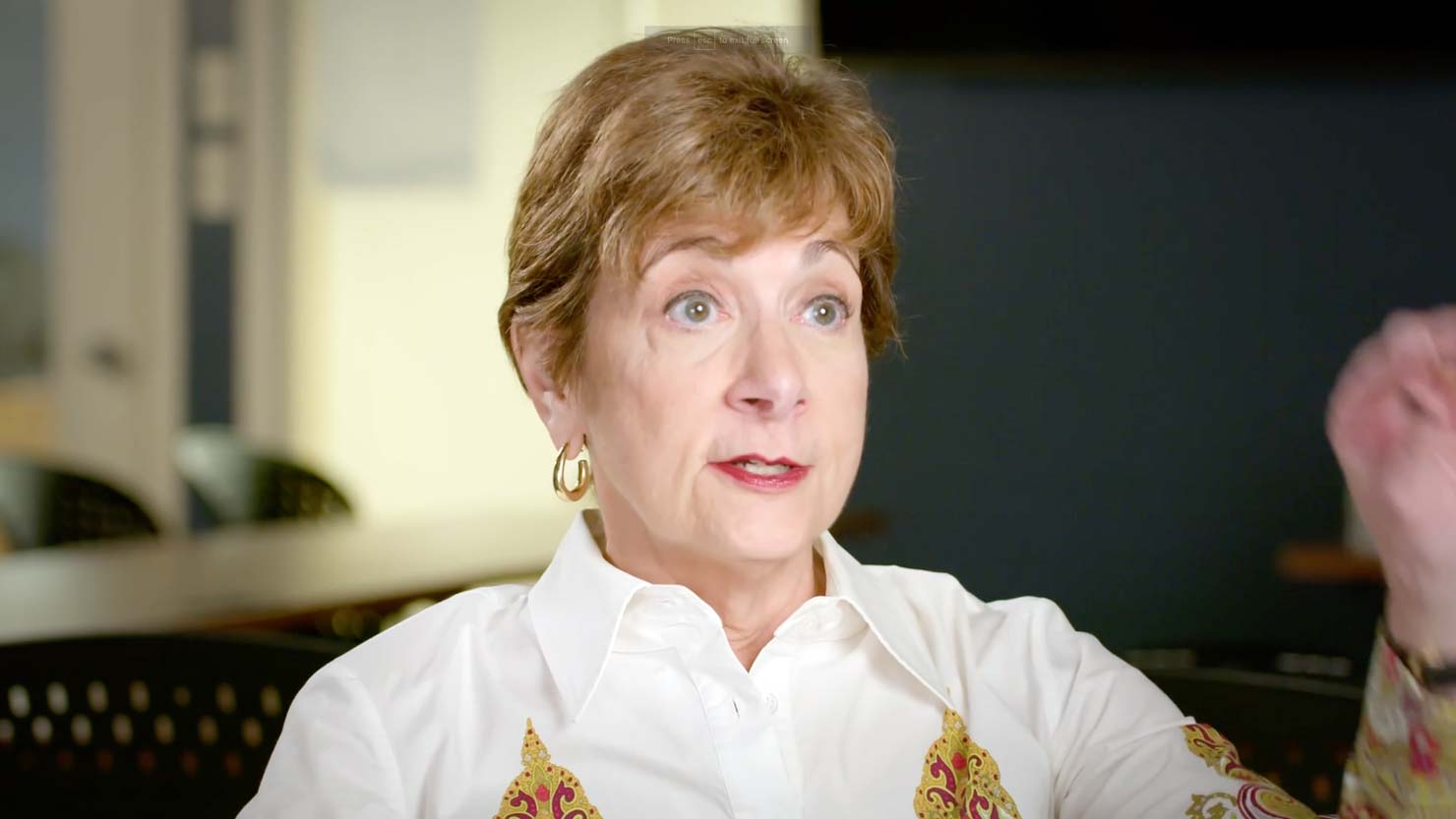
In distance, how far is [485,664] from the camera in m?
0.51

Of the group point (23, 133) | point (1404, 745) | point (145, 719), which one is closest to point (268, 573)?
point (145, 719)

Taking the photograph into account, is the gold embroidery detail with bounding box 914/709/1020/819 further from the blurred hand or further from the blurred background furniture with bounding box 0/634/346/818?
the blurred background furniture with bounding box 0/634/346/818

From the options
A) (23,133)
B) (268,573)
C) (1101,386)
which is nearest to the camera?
(1101,386)

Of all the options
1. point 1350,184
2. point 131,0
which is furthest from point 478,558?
point 131,0

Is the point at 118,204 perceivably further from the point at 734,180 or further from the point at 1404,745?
the point at 1404,745

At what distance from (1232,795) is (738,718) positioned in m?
0.15

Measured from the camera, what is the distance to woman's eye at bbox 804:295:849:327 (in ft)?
1.46

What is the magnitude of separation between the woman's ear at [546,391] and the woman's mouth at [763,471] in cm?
6

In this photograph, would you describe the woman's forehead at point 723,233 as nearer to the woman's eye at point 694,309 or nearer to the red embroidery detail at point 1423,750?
the woman's eye at point 694,309

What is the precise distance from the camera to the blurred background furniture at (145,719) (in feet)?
A: 2.12

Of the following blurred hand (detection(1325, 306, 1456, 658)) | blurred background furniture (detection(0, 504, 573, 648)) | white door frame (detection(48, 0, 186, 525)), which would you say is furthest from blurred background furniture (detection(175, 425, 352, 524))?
blurred hand (detection(1325, 306, 1456, 658))

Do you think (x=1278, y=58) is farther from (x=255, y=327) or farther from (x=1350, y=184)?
(x=255, y=327)

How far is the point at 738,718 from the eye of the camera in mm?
489

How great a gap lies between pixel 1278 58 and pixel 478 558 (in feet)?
3.88
